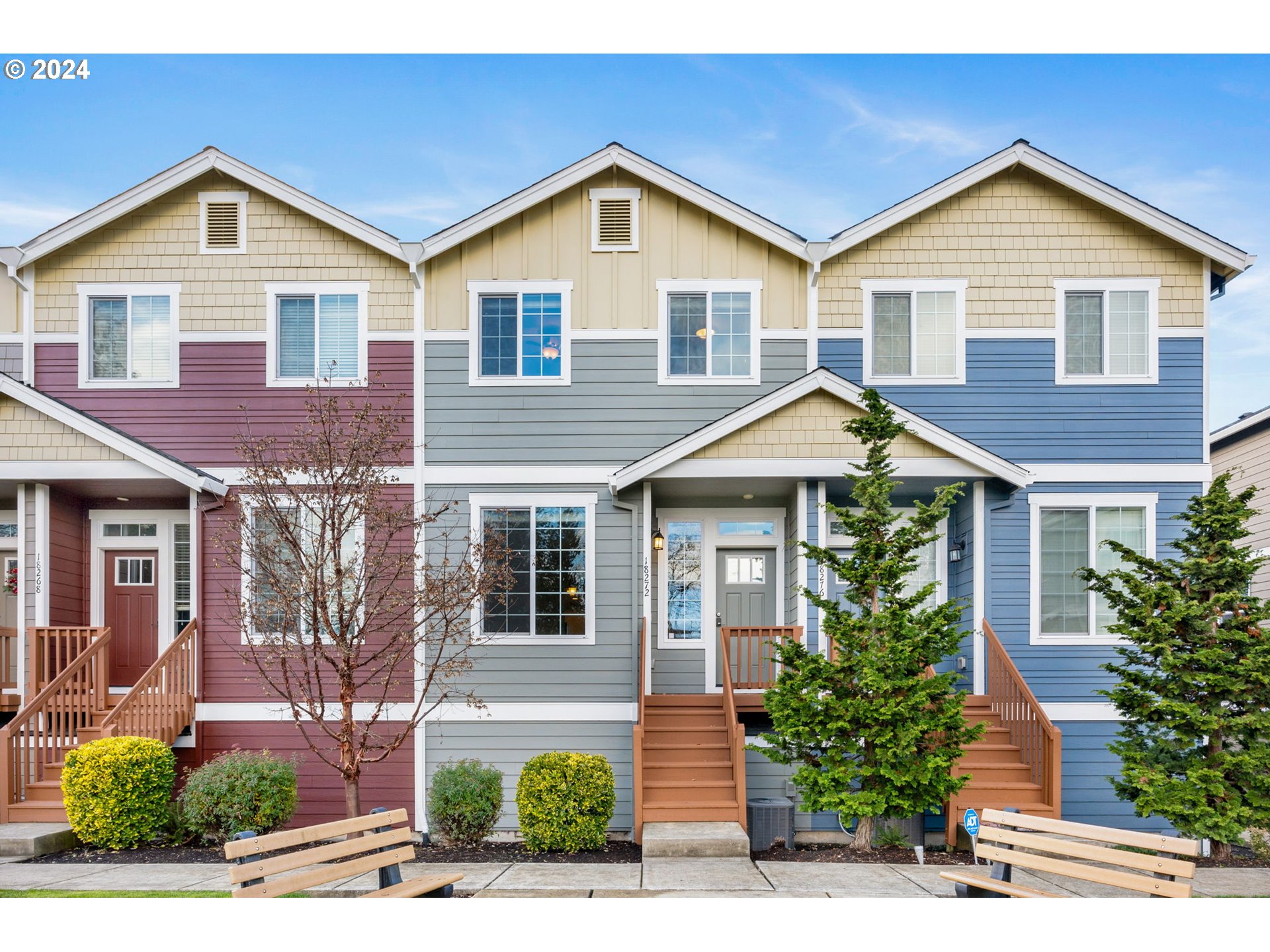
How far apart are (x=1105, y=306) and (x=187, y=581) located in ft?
39.7

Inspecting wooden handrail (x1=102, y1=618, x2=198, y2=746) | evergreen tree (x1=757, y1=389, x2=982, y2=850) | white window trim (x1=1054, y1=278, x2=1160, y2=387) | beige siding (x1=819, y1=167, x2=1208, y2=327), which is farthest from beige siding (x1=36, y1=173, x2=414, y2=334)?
white window trim (x1=1054, y1=278, x2=1160, y2=387)

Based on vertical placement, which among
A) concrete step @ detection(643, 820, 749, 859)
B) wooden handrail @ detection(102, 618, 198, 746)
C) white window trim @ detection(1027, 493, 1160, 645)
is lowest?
concrete step @ detection(643, 820, 749, 859)

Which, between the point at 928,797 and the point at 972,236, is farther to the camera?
the point at 972,236

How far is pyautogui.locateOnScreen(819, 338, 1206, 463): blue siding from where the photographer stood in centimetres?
1288

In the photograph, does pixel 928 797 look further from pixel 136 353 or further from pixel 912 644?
pixel 136 353

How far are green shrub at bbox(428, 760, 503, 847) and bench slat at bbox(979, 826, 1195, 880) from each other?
18.2 ft

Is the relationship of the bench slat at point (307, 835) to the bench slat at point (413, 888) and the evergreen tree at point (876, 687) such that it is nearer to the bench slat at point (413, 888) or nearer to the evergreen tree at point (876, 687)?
the bench slat at point (413, 888)

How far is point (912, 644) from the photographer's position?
9750 mm

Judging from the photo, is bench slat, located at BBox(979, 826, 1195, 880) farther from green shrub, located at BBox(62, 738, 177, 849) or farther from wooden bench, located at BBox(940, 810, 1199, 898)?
green shrub, located at BBox(62, 738, 177, 849)

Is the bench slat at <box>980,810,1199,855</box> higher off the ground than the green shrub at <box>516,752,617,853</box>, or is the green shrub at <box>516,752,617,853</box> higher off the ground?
the bench slat at <box>980,810,1199,855</box>

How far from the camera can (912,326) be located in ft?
43.1

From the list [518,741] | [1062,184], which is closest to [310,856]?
[518,741]

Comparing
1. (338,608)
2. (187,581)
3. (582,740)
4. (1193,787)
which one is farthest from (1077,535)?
(187,581)

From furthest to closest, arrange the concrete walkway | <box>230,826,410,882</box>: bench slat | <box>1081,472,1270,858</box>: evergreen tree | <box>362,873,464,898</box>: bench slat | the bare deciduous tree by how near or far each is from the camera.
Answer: the bare deciduous tree < <box>1081,472,1270,858</box>: evergreen tree < the concrete walkway < <box>362,873,464,898</box>: bench slat < <box>230,826,410,882</box>: bench slat
